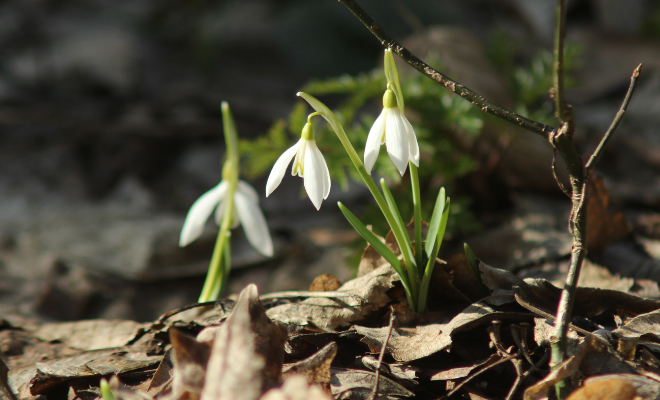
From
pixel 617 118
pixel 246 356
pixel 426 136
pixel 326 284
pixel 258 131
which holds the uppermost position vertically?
pixel 258 131

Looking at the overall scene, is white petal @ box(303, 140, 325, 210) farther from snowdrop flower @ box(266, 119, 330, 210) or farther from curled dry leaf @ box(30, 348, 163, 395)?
curled dry leaf @ box(30, 348, 163, 395)

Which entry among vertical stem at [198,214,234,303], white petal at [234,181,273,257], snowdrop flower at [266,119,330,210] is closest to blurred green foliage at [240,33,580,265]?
white petal at [234,181,273,257]

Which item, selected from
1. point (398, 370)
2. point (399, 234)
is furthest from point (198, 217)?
point (398, 370)

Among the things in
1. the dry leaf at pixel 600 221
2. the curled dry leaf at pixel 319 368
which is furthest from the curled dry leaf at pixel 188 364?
the dry leaf at pixel 600 221

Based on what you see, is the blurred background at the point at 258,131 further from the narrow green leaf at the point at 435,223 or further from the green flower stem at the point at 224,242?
the narrow green leaf at the point at 435,223

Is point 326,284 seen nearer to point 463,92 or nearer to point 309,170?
point 309,170

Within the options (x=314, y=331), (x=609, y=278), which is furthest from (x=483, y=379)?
(x=609, y=278)
